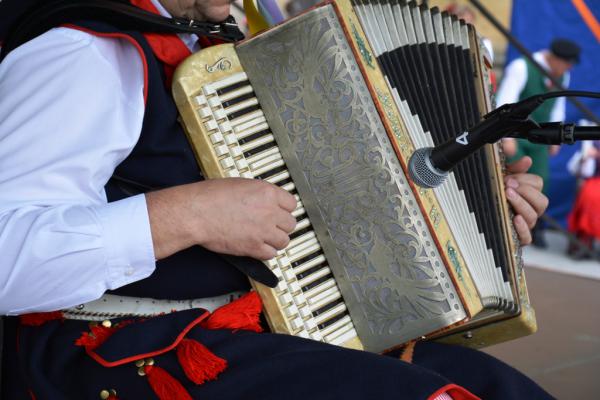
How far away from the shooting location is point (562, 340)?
13.1ft

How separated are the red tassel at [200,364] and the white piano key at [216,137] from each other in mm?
396

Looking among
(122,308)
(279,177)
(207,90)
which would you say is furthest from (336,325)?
(207,90)

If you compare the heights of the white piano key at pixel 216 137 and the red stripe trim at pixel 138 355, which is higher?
the white piano key at pixel 216 137

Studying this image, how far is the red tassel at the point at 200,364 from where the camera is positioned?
145 cm

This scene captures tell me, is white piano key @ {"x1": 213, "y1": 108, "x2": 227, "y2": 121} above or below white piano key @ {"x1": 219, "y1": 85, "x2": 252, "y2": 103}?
below

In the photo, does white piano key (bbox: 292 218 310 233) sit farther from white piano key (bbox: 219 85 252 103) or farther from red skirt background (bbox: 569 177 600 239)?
red skirt background (bbox: 569 177 600 239)

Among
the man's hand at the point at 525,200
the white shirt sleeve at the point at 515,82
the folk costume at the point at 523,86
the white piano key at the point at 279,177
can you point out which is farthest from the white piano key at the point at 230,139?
the white shirt sleeve at the point at 515,82

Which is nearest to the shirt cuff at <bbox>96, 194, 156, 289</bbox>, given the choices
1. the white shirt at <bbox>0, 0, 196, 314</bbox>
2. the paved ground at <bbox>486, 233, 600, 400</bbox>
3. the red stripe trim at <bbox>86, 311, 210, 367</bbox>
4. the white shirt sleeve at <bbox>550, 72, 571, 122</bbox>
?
the white shirt at <bbox>0, 0, 196, 314</bbox>

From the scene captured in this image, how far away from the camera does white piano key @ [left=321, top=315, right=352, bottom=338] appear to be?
5.44ft

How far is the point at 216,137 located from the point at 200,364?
1.44ft

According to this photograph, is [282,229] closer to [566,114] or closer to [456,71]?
[456,71]

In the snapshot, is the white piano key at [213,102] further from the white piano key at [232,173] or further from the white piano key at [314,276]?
the white piano key at [314,276]

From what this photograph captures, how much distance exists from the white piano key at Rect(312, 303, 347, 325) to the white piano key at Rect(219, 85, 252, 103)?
0.47 m

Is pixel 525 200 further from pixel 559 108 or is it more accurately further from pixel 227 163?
pixel 559 108
